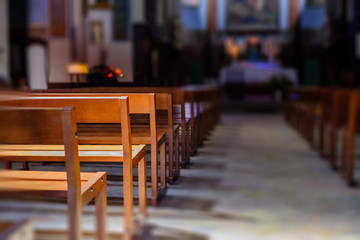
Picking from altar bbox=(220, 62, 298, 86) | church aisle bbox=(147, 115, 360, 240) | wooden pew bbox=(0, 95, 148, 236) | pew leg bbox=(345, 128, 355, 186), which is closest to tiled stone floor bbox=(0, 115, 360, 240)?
church aisle bbox=(147, 115, 360, 240)

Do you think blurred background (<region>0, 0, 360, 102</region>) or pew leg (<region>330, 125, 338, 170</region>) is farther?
blurred background (<region>0, 0, 360, 102</region>)

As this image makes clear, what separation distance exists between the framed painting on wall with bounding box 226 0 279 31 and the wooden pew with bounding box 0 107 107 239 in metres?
12.4

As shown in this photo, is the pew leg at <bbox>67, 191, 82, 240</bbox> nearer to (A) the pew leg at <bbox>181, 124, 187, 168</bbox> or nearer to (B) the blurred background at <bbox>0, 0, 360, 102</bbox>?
(A) the pew leg at <bbox>181, 124, 187, 168</bbox>

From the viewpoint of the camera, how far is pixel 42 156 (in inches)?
38.1

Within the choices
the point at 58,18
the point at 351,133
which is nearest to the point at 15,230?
the point at 351,133

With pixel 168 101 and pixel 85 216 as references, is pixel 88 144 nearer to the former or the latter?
pixel 168 101

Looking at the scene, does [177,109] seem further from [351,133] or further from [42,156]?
[351,133]

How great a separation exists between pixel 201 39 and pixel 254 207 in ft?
34.9

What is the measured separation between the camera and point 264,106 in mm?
9883

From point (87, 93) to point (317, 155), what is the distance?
406cm

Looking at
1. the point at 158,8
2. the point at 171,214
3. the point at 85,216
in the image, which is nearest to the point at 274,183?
the point at 171,214

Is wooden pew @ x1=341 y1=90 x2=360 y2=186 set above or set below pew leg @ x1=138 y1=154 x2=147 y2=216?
below

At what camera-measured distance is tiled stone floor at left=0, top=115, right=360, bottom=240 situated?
Result: 8.04 feet

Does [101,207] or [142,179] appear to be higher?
[142,179]
